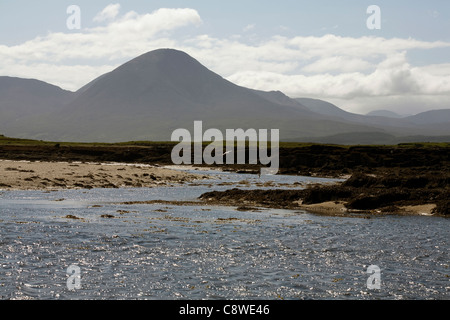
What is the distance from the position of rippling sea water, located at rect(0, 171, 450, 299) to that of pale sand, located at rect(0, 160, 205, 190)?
17.1m

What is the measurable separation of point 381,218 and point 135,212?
61.1 feet

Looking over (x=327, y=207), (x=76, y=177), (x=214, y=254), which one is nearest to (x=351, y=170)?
(x=76, y=177)

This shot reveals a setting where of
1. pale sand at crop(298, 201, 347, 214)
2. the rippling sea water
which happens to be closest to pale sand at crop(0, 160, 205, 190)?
the rippling sea water

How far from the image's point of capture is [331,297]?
18.8 m

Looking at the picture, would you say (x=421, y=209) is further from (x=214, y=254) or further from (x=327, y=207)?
(x=214, y=254)

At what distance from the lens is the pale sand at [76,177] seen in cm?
5654

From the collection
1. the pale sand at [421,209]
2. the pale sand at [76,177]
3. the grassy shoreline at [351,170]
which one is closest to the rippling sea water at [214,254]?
the pale sand at [421,209]

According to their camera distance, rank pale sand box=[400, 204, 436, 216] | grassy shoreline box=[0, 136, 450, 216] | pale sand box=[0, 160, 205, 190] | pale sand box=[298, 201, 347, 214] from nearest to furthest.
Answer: pale sand box=[400, 204, 436, 216] → pale sand box=[298, 201, 347, 214] → grassy shoreline box=[0, 136, 450, 216] → pale sand box=[0, 160, 205, 190]

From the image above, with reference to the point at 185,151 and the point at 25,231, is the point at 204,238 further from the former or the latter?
the point at 185,151

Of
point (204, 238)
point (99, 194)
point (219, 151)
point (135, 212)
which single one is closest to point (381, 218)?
point (204, 238)

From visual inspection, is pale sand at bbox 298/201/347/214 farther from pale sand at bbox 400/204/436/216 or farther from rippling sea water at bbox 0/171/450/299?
pale sand at bbox 400/204/436/216

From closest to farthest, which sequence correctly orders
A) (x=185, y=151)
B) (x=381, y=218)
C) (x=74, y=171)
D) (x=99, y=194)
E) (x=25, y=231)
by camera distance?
1. (x=25, y=231)
2. (x=381, y=218)
3. (x=99, y=194)
4. (x=74, y=171)
5. (x=185, y=151)

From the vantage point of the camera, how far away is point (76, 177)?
64.4m

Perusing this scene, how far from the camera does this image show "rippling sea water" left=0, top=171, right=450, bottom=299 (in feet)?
63.7
